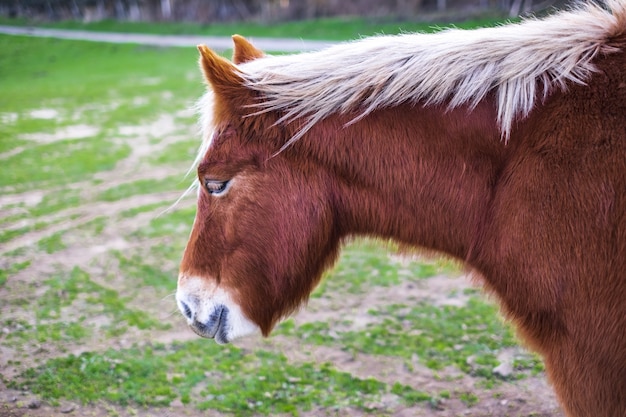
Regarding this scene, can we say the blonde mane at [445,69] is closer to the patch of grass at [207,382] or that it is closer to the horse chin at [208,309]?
the horse chin at [208,309]

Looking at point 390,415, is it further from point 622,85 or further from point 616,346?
point 622,85

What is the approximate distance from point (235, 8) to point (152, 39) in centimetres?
550

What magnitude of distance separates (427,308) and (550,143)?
332 cm

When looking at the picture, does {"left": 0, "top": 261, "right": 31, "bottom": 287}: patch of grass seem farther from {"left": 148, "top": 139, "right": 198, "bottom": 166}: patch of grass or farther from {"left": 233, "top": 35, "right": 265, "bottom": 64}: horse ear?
{"left": 233, "top": 35, "right": 265, "bottom": 64}: horse ear

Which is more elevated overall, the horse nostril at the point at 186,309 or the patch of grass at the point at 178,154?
the horse nostril at the point at 186,309

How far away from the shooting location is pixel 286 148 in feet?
8.18

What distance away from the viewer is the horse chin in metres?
2.64

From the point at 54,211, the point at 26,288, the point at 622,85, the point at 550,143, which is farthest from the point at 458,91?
the point at 54,211

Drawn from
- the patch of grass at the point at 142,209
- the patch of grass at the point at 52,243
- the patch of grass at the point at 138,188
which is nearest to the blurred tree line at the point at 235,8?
the patch of grass at the point at 138,188

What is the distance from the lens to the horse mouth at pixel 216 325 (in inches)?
104

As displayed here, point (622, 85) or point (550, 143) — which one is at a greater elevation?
point (622, 85)

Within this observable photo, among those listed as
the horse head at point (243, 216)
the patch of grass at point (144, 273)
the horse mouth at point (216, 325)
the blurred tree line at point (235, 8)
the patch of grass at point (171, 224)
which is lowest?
the patch of grass at point (144, 273)

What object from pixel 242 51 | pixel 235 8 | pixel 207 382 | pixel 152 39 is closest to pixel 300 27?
pixel 235 8

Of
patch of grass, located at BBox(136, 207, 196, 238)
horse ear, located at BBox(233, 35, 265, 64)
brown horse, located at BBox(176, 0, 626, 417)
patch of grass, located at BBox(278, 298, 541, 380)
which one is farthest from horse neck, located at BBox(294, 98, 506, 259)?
patch of grass, located at BBox(136, 207, 196, 238)
